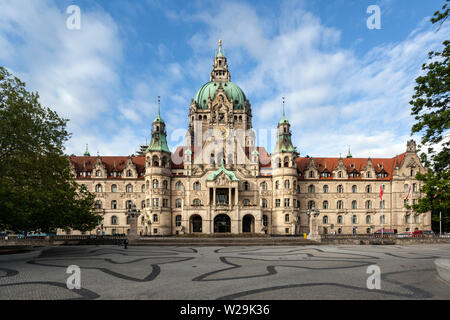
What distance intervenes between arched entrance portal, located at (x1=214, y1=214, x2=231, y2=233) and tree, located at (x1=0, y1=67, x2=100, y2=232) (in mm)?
35738

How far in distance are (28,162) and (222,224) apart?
140ft

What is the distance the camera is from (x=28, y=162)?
85.1ft

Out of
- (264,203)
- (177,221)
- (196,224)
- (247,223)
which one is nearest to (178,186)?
(177,221)

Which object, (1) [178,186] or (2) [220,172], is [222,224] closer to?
(2) [220,172]

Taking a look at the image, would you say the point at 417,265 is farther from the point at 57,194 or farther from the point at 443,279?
the point at 57,194

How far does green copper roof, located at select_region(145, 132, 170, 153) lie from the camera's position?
65875 millimetres

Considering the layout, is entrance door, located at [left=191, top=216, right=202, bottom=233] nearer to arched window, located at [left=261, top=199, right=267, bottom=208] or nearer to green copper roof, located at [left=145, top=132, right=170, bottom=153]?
arched window, located at [left=261, top=199, right=267, bottom=208]

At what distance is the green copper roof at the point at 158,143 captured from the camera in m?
65.9

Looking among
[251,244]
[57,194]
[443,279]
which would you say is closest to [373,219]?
[251,244]

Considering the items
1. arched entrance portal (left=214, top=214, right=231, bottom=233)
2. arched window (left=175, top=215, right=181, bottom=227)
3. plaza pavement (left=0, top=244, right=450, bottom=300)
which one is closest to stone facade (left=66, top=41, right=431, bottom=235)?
arched window (left=175, top=215, right=181, bottom=227)

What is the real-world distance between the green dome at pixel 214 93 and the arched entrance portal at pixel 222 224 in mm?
32572

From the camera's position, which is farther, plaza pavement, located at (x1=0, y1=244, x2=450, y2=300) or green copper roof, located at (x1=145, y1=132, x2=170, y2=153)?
green copper roof, located at (x1=145, y1=132, x2=170, y2=153)

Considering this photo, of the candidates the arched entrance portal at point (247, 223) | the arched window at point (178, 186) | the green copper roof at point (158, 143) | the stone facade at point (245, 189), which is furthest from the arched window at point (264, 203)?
the green copper roof at point (158, 143)
